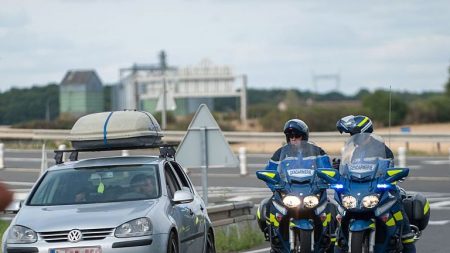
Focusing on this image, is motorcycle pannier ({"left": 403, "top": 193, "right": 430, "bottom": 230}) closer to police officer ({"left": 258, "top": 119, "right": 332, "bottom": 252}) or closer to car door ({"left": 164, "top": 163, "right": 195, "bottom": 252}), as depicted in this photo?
police officer ({"left": 258, "top": 119, "right": 332, "bottom": 252})

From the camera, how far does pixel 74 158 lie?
1310 cm

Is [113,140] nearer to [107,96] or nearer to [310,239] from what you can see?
[310,239]

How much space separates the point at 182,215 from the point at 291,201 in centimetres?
128

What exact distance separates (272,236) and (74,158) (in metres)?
2.87

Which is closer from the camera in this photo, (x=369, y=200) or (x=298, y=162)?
(x=369, y=200)

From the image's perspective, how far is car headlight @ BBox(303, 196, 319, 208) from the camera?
37.2ft

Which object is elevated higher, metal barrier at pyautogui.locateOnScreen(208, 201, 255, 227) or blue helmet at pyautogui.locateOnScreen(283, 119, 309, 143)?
blue helmet at pyautogui.locateOnScreen(283, 119, 309, 143)

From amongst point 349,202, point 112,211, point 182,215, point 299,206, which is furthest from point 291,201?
point 112,211

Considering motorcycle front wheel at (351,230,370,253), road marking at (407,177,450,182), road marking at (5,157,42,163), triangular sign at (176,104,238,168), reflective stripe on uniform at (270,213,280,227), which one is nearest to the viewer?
motorcycle front wheel at (351,230,370,253)

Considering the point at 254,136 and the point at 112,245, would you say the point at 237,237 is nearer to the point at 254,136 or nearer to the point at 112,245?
the point at 112,245

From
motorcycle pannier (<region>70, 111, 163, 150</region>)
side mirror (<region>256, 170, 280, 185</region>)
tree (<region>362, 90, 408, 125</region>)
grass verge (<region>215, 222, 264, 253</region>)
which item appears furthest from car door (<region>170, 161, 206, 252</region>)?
tree (<region>362, 90, 408, 125</region>)

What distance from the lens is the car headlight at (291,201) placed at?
11.4 metres

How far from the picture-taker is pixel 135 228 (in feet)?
35.3

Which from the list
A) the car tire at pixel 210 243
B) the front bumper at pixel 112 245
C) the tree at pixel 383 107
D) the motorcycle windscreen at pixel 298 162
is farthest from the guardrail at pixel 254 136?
the front bumper at pixel 112 245
